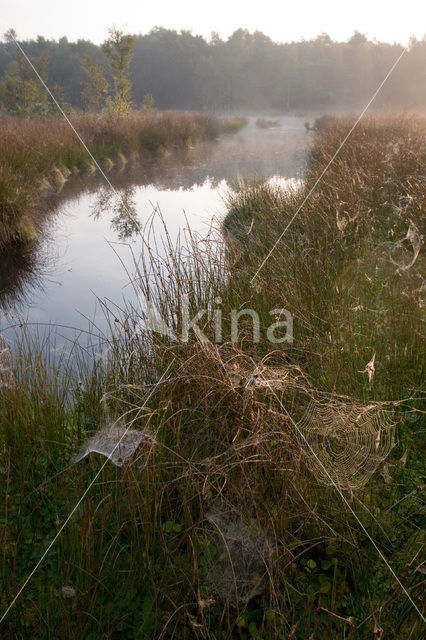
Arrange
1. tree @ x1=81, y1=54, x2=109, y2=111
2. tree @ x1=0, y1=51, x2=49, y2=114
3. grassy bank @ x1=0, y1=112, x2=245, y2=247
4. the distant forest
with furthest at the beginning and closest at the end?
1. the distant forest
2. tree @ x1=81, y1=54, x2=109, y2=111
3. tree @ x1=0, y1=51, x2=49, y2=114
4. grassy bank @ x1=0, y1=112, x2=245, y2=247

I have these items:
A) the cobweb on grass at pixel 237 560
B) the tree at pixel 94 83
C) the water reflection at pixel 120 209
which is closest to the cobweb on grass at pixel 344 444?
the cobweb on grass at pixel 237 560

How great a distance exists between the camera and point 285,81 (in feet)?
149

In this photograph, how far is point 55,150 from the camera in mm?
10867

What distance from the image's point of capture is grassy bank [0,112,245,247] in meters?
6.46

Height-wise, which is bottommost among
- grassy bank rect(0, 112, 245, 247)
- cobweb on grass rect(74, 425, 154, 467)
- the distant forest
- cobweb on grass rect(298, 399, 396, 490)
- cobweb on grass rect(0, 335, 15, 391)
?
cobweb on grass rect(298, 399, 396, 490)

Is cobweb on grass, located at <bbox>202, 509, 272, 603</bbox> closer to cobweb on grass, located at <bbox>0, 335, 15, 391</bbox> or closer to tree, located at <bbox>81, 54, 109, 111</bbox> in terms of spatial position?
cobweb on grass, located at <bbox>0, 335, 15, 391</bbox>

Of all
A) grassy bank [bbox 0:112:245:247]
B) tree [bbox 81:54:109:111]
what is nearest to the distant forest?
tree [bbox 81:54:109:111]

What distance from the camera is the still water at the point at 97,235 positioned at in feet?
16.0

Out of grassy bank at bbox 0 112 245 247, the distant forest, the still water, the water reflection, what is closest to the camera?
the still water

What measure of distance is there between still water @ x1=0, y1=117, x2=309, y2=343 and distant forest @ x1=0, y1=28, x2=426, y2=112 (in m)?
19.1

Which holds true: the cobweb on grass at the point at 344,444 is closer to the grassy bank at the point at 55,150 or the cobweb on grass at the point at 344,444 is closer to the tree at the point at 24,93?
the grassy bank at the point at 55,150

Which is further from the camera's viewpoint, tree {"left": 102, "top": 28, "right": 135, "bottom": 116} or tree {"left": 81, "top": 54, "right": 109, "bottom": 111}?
tree {"left": 81, "top": 54, "right": 109, "bottom": 111}

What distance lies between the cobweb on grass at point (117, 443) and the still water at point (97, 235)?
1.10 meters

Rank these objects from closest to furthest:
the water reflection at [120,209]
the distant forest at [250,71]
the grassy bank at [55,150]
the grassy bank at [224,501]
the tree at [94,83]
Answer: the grassy bank at [224,501] → the grassy bank at [55,150] → the water reflection at [120,209] → the tree at [94,83] → the distant forest at [250,71]
